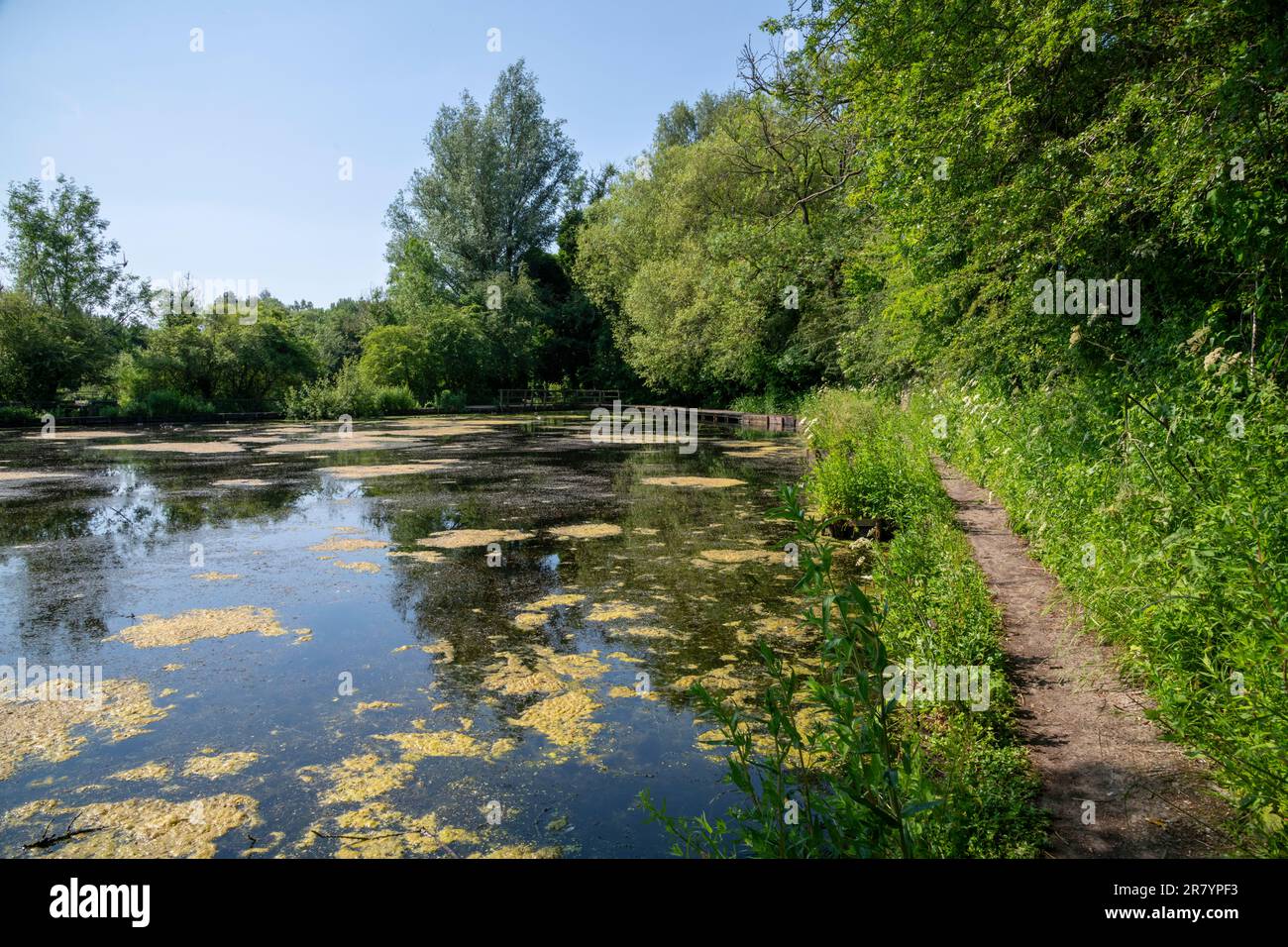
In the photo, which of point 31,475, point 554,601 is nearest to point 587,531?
point 554,601

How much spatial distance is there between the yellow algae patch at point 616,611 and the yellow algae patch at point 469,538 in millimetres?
2758

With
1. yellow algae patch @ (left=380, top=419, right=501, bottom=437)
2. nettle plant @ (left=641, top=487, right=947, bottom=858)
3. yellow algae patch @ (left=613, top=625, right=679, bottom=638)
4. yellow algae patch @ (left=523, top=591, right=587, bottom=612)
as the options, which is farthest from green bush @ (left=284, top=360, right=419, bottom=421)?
nettle plant @ (left=641, top=487, right=947, bottom=858)

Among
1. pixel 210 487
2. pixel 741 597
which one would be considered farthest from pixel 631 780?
pixel 210 487

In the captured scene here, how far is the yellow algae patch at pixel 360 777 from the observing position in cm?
346

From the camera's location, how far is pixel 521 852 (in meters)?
3.00

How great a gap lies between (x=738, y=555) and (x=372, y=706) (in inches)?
175

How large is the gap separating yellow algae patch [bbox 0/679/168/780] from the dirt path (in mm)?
4547

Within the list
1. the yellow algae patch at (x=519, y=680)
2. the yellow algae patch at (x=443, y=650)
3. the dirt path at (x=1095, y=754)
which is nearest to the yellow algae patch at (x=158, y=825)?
the yellow algae patch at (x=519, y=680)

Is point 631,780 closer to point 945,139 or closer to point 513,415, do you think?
point 945,139

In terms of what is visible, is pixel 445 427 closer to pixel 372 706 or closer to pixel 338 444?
pixel 338 444

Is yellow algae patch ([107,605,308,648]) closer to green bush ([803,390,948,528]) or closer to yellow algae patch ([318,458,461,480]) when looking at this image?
green bush ([803,390,948,528])

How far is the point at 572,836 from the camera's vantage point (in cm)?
312

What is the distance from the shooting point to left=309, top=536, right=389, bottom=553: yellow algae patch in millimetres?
8383
